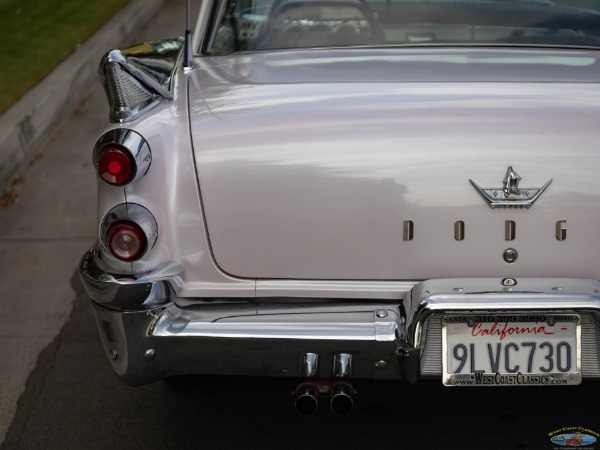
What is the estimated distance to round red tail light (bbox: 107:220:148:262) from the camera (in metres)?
3.05

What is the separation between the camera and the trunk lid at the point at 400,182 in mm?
2963

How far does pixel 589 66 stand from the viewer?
345 centimetres

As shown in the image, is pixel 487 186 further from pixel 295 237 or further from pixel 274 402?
pixel 274 402

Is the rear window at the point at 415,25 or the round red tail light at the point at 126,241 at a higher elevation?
the rear window at the point at 415,25

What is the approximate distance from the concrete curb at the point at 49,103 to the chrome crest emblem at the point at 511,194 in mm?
4467

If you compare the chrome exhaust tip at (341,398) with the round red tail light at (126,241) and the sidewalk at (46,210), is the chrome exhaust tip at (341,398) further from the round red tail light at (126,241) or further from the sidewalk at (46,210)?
the sidewalk at (46,210)

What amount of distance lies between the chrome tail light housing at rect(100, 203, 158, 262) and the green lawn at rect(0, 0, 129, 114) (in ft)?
16.0

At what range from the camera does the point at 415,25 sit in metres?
3.89

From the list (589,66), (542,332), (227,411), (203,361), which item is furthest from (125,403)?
(589,66)

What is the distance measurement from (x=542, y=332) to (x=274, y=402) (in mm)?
1329

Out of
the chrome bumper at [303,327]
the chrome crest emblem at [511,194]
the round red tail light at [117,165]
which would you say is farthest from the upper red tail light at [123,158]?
the chrome crest emblem at [511,194]

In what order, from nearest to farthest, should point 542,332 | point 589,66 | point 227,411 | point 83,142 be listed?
1. point 542,332
2. point 589,66
3. point 227,411
4. point 83,142

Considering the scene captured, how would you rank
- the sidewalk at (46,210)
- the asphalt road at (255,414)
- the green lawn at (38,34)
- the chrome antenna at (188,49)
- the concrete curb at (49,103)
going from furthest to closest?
the green lawn at (38,34) < the concrete curb at (49,103) < the sidewalk at (46,210) < the chrome antenna at (188,49) < the asphalt road at (255,414)

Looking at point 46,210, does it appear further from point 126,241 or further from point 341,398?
point 341,398
